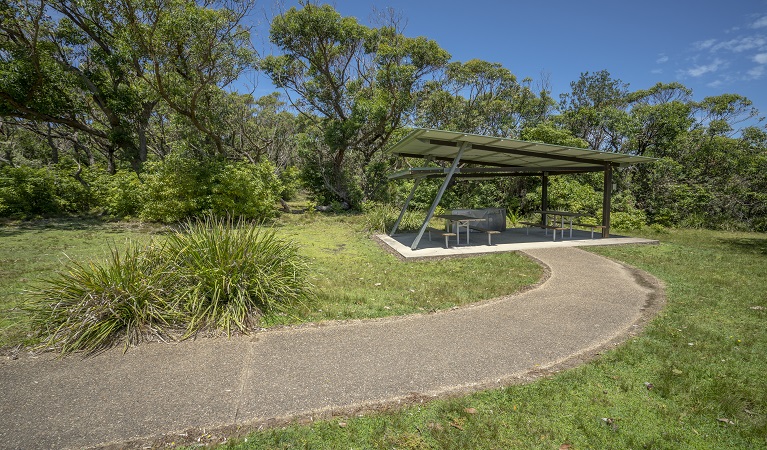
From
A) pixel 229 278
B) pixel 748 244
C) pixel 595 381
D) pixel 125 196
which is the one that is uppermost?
pixel 125 196

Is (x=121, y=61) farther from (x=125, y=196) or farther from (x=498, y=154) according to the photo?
(x=498, y=154)

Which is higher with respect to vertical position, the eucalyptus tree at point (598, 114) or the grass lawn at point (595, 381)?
the eucalyptus tree at point (598, 114)

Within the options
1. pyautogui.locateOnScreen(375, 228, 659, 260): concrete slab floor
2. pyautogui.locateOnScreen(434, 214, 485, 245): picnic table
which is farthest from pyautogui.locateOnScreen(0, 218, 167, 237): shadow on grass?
pyautogui.locateOnScreen(434, 214, 485, 245): picnic table

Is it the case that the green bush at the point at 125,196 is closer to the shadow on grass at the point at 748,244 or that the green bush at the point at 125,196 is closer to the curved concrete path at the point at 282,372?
the curved concrete path at the point at 282,372

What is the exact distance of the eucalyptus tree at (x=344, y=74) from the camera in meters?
16.9

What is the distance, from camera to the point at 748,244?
980 cm

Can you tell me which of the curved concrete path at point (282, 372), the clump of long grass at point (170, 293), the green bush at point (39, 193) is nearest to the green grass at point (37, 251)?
the clump of long grass at point (170, 293)

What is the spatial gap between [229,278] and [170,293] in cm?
73

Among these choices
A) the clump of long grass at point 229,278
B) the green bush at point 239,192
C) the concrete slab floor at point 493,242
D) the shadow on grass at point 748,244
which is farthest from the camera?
the green bush at point 239,192

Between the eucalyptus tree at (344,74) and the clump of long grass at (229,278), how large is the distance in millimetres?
13608

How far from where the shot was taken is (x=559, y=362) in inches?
128

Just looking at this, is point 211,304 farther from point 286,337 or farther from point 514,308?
point 514,308

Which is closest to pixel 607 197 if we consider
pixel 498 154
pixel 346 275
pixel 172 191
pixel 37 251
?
pixel 498 154

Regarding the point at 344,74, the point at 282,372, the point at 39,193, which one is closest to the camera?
the point at 282,372
